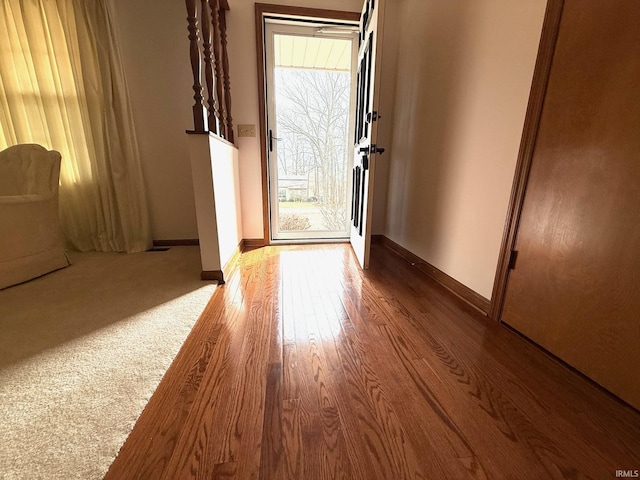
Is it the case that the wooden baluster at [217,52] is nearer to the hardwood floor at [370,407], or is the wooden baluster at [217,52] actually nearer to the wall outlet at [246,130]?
the wall outlet at [246,130]

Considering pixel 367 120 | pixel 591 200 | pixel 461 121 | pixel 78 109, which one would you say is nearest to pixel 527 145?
pixel 591 200

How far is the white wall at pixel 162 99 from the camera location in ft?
6.80

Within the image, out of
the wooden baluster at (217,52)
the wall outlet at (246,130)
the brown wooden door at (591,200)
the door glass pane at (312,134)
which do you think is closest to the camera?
the brown wooden door at (591,200)

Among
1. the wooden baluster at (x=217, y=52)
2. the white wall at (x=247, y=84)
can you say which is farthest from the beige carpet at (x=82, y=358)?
the wooden baluster at (x=217, y=52)

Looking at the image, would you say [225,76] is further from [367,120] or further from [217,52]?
[367,120]

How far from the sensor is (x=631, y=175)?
2.59 ft

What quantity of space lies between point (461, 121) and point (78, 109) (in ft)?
9.21

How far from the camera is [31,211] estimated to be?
1.62 meters

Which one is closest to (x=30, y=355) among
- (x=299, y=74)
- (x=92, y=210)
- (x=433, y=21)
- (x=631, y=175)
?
(x=92, y=210)

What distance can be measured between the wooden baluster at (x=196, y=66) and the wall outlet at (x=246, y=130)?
0.85 meters

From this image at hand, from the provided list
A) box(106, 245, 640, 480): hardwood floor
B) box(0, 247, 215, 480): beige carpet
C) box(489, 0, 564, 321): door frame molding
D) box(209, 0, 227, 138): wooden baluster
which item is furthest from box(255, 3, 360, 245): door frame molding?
box(489, 0, 564, 321): door frame molding

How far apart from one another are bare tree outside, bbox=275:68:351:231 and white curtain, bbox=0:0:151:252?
128 cm

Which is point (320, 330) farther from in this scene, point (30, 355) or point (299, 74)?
point (299, 74)

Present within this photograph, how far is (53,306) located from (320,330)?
139 cm
